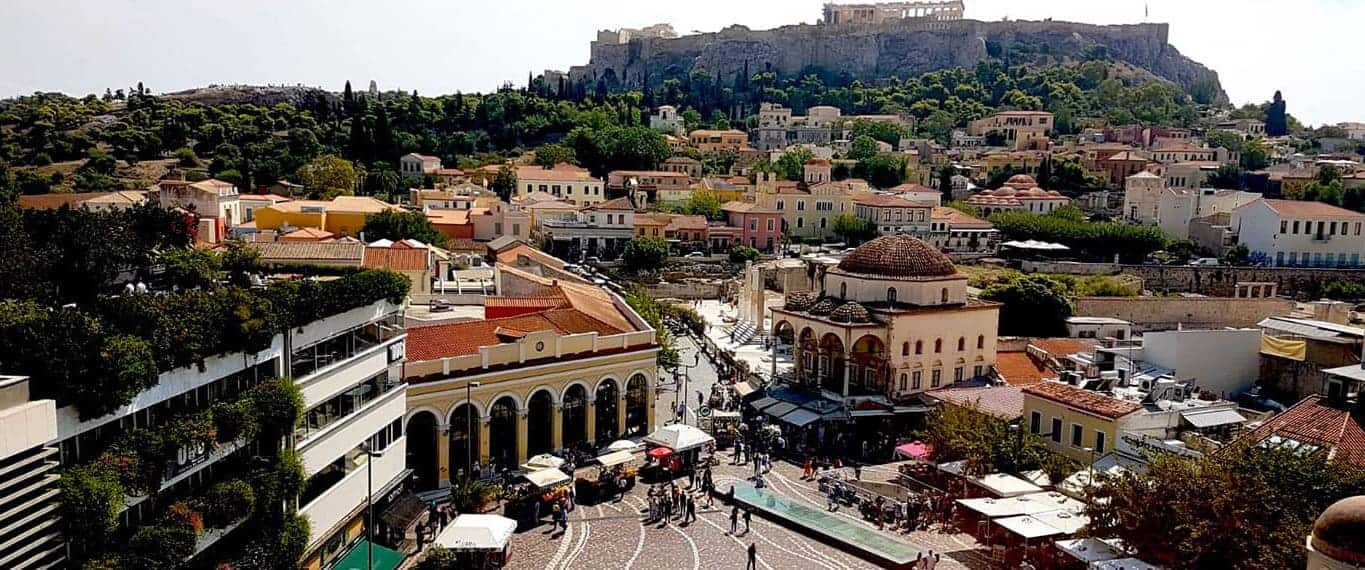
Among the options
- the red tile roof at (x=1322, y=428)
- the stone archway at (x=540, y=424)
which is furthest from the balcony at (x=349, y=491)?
the red tile roof at (x=1322, y=428)

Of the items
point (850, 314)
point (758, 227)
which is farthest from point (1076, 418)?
point (758, 227)

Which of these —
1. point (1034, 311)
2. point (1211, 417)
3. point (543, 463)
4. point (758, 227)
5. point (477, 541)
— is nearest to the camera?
point (477, 541)

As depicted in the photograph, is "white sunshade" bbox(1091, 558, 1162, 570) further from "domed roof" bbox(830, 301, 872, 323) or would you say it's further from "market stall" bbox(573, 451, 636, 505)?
"domed roof" bbox(830, 301, 872, 323)

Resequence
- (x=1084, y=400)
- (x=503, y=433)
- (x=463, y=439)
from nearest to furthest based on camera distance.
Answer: (x=463, y=439) → (x=1084, y=400) → (x=503, y=433)

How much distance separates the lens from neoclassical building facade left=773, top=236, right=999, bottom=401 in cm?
3397

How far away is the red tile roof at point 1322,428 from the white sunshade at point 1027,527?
4765mm

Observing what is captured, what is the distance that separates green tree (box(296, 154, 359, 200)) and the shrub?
58.7 m

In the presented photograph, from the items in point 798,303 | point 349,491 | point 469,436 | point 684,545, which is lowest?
point 684,545

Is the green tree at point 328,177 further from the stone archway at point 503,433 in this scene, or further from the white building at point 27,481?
the white building at point 27,481

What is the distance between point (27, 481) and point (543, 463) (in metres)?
13.9

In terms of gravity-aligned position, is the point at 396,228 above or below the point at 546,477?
above

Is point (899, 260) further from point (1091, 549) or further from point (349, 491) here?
point (349, 491)

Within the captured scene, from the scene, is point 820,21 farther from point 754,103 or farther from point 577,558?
point 577,558

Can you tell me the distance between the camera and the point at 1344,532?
1241 centimetres
